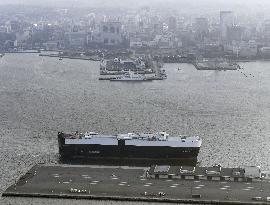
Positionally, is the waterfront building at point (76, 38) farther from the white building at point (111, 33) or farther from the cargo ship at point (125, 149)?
the cargo ship at point (125, 149)

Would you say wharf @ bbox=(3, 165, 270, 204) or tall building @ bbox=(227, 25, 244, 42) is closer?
wharf @ bbox=(3, 165, 270, 204)

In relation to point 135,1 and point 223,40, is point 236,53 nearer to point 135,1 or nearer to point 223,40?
point 223,40

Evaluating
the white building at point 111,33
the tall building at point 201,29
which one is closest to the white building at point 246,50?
the tall building at point 201,29

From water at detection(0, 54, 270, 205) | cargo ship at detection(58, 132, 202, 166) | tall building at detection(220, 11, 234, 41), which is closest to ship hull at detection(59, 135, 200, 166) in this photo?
cargo ship at detection(58, 132, 202, 166)

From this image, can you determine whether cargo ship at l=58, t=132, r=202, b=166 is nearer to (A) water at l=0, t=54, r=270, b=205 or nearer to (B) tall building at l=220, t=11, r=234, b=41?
(A) water at l=0, t=54, r=270, b=205

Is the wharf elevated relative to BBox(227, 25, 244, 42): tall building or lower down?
lower down

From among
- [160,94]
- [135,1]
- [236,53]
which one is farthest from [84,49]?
[135,1]
